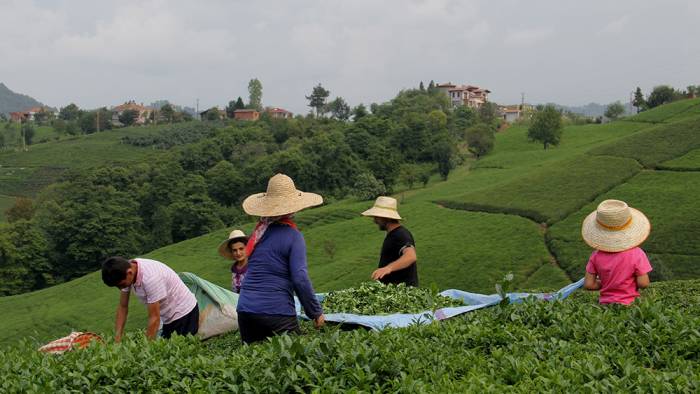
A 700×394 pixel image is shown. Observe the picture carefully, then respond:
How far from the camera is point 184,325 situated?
25.1ft

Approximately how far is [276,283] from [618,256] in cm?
360

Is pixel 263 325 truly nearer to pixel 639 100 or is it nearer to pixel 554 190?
pixel 554 190

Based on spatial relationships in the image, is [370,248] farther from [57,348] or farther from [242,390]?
[242,390]

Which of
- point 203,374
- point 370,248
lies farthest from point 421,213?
point 203,374

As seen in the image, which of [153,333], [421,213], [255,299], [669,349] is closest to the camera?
[669,349]

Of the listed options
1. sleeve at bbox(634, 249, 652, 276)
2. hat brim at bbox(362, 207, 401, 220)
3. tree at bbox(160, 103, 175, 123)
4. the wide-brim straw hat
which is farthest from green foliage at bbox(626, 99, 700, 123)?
→ tree at bbox(160, 103, 175, 123)

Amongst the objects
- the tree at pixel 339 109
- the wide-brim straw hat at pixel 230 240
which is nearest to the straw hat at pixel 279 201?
the wide-brim straw hat at pixel 230 240

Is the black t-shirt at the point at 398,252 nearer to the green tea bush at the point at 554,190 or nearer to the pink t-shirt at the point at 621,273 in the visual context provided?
the pink t-shirt at the point at 621,273

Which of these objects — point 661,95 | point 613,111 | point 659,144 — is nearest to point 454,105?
point 613,111

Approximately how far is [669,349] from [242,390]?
3.15m

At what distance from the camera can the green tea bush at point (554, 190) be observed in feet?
103

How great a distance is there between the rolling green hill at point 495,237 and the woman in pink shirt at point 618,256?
1528 centimetres

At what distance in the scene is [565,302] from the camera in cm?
638

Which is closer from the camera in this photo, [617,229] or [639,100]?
[617,229]
